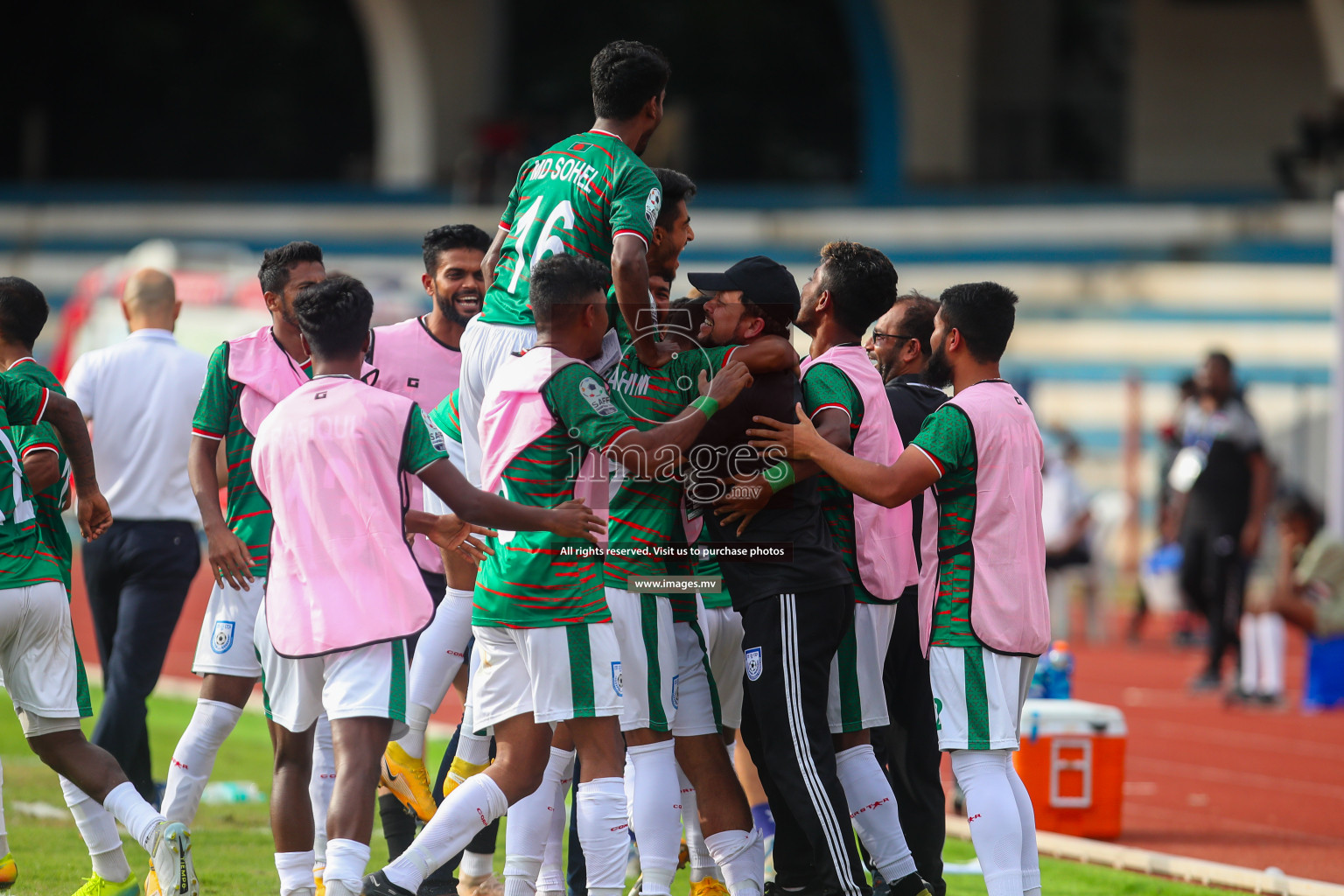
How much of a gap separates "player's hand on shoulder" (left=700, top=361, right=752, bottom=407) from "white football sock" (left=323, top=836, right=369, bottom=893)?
5.50ft

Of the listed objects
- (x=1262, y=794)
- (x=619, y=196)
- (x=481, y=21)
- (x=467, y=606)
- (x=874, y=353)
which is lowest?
(x=1262, y=794)

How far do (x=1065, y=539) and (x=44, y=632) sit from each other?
38.9 ft

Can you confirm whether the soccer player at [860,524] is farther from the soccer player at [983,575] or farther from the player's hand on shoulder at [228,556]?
the player's hand on shoulder at [228,556]

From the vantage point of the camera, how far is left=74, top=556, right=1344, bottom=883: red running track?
7426 millimetres

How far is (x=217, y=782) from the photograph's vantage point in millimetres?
7961

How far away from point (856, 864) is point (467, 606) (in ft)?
5.86

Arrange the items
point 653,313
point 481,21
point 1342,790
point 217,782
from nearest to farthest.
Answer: point 653,313, point 217,782, point 1342,790, point 481,21

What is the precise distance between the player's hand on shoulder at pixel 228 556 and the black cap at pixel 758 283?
5.81 ft

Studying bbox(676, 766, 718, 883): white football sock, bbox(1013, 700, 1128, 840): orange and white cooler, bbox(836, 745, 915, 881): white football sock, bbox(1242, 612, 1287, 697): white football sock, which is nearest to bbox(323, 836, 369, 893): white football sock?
bbox(676, 766, 718, 883): white football sock

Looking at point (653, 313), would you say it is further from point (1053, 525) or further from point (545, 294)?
point (1053, 525)

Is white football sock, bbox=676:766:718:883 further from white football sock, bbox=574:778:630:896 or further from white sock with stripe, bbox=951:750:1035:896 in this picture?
white sock with stripe, bbox=951:750:1035:896

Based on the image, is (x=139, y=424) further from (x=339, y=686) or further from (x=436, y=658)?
(x=339, y=686)

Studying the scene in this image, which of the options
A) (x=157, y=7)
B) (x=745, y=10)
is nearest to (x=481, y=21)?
(x=745, y=10)

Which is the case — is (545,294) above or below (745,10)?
below
